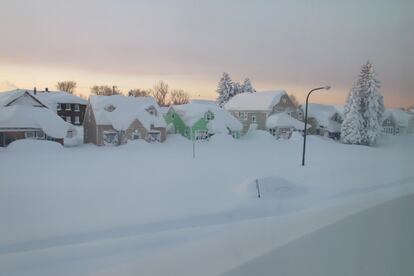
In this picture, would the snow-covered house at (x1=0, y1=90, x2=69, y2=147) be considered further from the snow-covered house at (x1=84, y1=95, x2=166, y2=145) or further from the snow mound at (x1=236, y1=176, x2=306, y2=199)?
the snow mound at (x1=236, y1=176, x2=306, y2=199)

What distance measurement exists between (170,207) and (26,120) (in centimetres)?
1065

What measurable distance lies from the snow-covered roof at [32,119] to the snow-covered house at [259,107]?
10913 mm

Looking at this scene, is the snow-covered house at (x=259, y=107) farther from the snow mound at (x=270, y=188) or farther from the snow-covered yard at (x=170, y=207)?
the snow mound at (x=270, y=188)

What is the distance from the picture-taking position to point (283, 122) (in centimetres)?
2067

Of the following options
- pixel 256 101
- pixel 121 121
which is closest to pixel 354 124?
pixel 256 101

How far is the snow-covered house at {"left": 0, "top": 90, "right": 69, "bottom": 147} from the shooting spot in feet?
43.2

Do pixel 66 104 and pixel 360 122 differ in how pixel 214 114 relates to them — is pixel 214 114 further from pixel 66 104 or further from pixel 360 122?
pixel 360 122

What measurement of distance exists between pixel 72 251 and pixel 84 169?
5.58m

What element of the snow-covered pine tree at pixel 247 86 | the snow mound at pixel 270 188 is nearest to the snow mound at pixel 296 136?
the snow-covered pine tree at pixel 247 86

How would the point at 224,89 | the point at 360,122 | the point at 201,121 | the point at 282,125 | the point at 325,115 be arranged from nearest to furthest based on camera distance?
the point at 360,122 < the point at 224,89 < the point at 325,115 < the point at 201,121 < the point at 282,125

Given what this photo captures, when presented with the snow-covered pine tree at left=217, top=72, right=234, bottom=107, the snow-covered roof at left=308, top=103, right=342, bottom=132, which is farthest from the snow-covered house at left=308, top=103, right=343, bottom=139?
the snow-covered pine tree at left=217, top=72, right=234, bottom=107

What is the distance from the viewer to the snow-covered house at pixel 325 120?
1795 cm

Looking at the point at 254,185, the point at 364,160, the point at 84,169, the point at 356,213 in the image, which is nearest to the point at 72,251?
the point at 356,213

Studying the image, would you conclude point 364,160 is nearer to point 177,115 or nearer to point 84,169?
point 84,169
